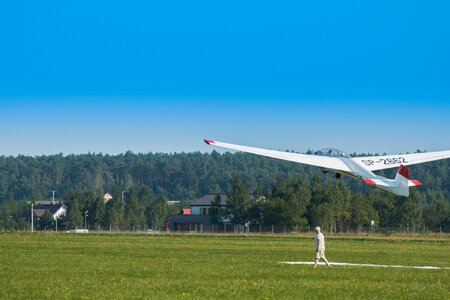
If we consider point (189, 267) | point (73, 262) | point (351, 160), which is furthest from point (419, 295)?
point (351, 160)

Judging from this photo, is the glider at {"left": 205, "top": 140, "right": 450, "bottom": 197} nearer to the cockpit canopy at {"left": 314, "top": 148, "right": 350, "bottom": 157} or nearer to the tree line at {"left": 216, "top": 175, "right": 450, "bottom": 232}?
the cockpit canopy at {"left": 314, "top": 148, "right": 350, "bottom": 157}

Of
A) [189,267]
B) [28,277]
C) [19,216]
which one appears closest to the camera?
[28,277]

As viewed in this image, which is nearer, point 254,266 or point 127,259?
point 254,266

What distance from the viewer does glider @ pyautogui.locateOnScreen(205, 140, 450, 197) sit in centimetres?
5934

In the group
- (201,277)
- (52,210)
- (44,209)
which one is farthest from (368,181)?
(44,209)

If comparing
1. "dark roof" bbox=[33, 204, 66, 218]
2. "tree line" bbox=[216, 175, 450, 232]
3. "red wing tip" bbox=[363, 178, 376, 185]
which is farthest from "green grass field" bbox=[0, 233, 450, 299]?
"dark roof" bbox=[33, 204, 66, 218]

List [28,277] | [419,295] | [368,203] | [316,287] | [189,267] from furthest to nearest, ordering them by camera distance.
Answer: [368,203]
[189,267]
[28,277]
[316,287]
[419,295]

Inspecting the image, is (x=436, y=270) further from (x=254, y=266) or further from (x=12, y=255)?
(x=12, y=255)

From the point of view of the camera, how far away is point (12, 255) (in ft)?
139

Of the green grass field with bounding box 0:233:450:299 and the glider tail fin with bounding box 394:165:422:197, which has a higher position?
the glider tail fin with bounding box 394:165:422:197

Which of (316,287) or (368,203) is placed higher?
(368,203)

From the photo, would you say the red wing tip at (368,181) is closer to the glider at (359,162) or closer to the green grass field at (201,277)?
the glider at (359,162)

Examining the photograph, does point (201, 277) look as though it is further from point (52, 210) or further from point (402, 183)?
point (52, 210)

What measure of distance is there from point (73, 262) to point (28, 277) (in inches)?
283
